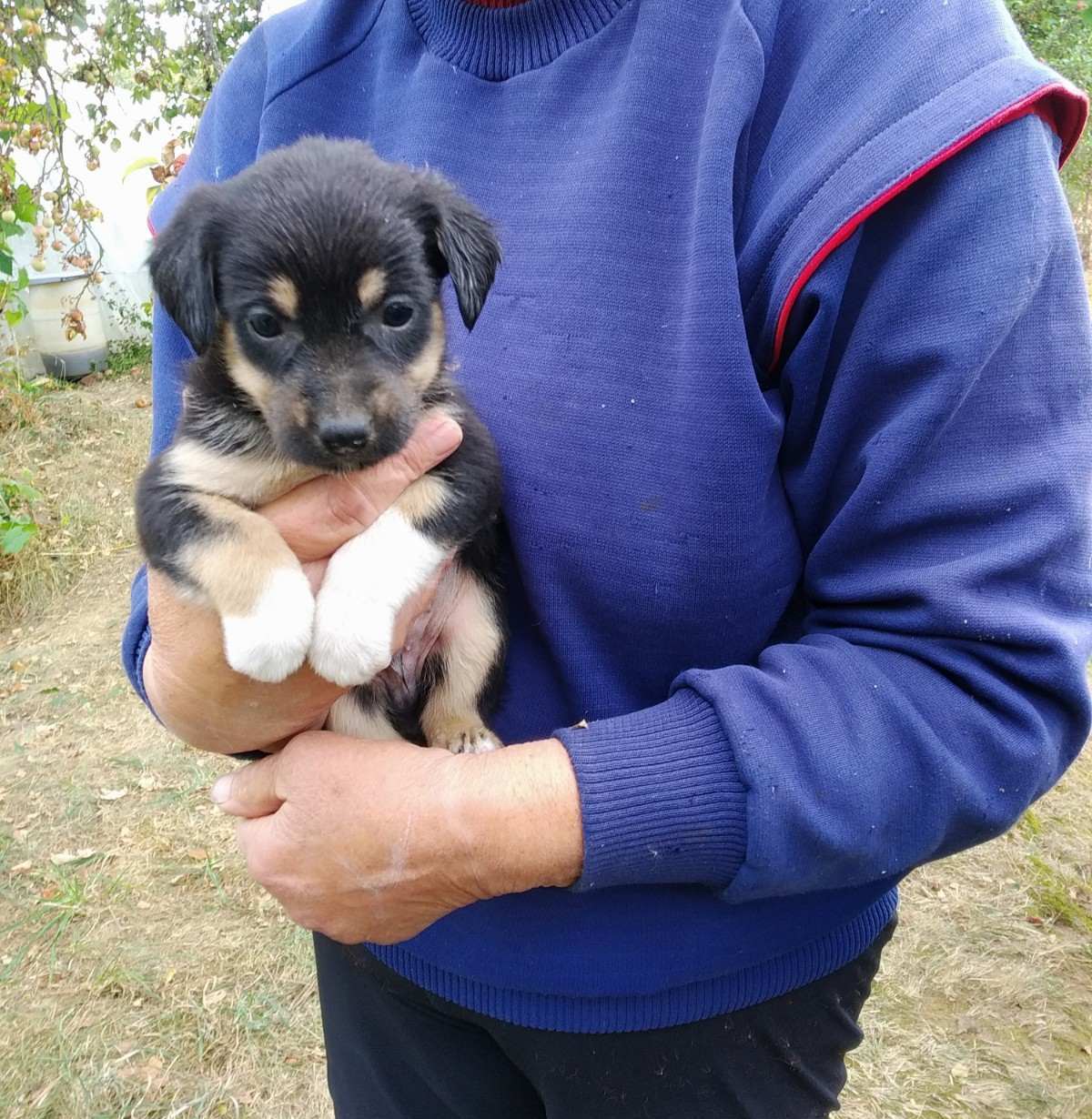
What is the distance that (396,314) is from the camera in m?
1.67

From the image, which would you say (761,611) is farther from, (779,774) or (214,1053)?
(214,1053)

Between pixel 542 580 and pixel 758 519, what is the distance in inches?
13.6

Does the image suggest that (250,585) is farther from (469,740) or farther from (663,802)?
(663,802)

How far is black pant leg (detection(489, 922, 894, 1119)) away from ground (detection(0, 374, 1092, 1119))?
4.89ft

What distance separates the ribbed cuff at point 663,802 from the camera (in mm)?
1166

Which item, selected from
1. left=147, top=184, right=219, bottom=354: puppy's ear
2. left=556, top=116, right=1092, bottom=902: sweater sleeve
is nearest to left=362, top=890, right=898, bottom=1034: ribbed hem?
left=556, top=116, right=1092, bottom=902: sweater sleeve

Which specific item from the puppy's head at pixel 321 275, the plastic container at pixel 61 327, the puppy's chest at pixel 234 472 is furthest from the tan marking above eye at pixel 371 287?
the plastic container at pixel 61 327

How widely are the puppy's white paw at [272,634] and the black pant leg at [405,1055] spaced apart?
1.76ft

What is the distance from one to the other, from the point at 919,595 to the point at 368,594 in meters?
0.87

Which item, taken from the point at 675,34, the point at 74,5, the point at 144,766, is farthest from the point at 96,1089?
the point at 74,5

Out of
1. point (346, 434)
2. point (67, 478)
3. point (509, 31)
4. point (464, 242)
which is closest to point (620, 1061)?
point (346, 434)

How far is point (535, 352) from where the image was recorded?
1408mm

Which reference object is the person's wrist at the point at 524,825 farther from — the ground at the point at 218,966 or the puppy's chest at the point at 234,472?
the ground at the point at 218,966

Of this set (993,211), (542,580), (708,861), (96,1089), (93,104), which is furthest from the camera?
(93,104)
